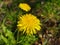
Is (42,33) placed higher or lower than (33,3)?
lower

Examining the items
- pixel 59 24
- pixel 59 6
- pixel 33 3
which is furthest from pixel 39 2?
pixel 59 24

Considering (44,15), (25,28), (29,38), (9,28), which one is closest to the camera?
(25,28)

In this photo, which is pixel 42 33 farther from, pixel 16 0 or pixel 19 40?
pixel 16 0

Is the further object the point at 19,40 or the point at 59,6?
the point at 59,6

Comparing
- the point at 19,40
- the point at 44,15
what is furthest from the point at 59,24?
the point at 19,40

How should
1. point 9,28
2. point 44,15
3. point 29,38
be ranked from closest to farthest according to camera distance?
point 29,38
point 9,28
point 44,15

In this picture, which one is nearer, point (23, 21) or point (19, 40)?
point (23, 21)

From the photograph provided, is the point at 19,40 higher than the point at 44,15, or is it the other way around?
the point at 44,15

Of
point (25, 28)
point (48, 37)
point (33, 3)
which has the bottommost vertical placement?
point (48, 37)

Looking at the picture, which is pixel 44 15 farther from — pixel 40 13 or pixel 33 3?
pixel 33 3
